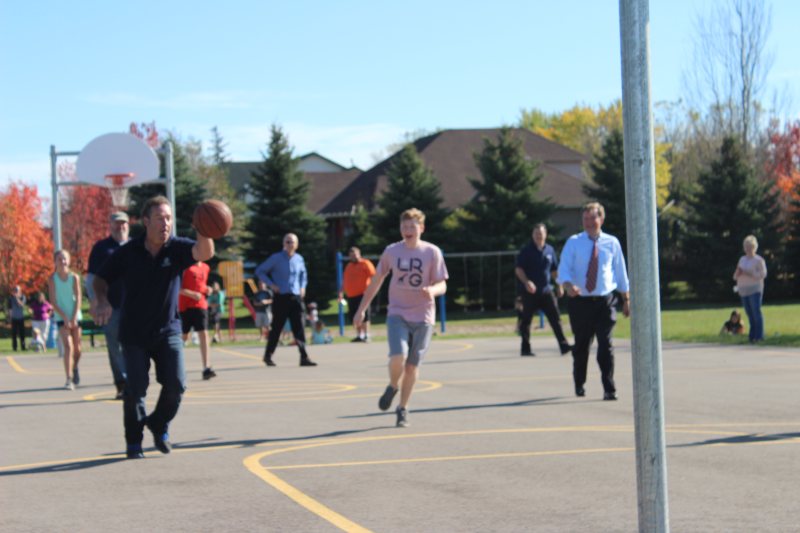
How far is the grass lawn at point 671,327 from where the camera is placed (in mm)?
24094

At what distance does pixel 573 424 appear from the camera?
11.1 meters

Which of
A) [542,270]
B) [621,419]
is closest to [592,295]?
[621,419]

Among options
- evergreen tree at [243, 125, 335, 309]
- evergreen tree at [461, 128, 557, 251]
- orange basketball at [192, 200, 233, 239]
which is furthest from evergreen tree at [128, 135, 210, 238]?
orange basketball at [192, 200, 233, 239]

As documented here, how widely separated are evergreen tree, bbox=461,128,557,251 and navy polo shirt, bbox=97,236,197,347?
4339 cm

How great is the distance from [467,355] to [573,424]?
11.4 m

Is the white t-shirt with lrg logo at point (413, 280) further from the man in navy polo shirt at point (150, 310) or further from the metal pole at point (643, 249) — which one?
the metal pole at point (643, 249)

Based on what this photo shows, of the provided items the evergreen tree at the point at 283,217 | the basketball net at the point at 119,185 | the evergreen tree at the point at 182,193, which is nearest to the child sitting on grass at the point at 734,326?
the basketball net at the point at 119,185

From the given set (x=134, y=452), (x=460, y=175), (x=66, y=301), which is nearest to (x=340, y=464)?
(x=134, y=452)

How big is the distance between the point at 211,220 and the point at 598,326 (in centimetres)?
589

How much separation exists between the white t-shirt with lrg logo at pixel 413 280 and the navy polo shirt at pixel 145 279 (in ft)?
8.51

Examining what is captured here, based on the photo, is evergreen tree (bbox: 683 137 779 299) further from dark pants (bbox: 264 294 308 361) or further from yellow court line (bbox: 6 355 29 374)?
dark pants (bbox: 264 294 308 361)

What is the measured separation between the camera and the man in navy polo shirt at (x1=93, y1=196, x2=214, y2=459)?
9.48 metres

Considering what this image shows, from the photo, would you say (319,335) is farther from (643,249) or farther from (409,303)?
(643,249)

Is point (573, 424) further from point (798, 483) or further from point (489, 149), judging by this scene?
point (489, 149)
